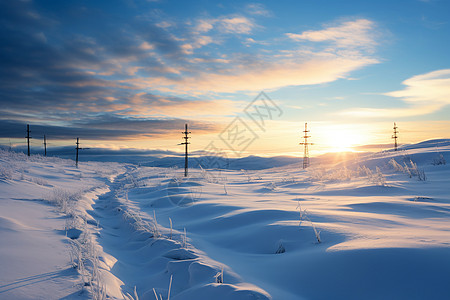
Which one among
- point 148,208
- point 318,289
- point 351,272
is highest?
point 351,272

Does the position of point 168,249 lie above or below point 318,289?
below

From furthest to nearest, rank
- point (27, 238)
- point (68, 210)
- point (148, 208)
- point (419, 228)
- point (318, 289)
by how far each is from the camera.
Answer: point (148, 208)
point (68, 210)
point (27, 238)
point (419, 228)
point (318, 289)

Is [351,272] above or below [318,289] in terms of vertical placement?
above

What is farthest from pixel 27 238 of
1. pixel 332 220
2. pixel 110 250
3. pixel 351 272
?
pixel 332 220

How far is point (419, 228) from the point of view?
332 cm

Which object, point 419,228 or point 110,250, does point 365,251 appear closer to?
point 419,228

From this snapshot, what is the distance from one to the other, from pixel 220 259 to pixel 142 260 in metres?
1.27

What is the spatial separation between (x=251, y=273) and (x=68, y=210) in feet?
18.0

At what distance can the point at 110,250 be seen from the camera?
4219 mm

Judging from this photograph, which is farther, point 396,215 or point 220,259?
point 396,215

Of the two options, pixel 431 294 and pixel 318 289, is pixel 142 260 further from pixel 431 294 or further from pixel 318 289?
pixel 431 294

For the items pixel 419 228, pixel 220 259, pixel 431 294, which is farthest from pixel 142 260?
pixel 419 228

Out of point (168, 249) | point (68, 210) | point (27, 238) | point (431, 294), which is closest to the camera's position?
point (431, 294)

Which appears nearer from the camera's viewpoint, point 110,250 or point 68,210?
point 110,250
